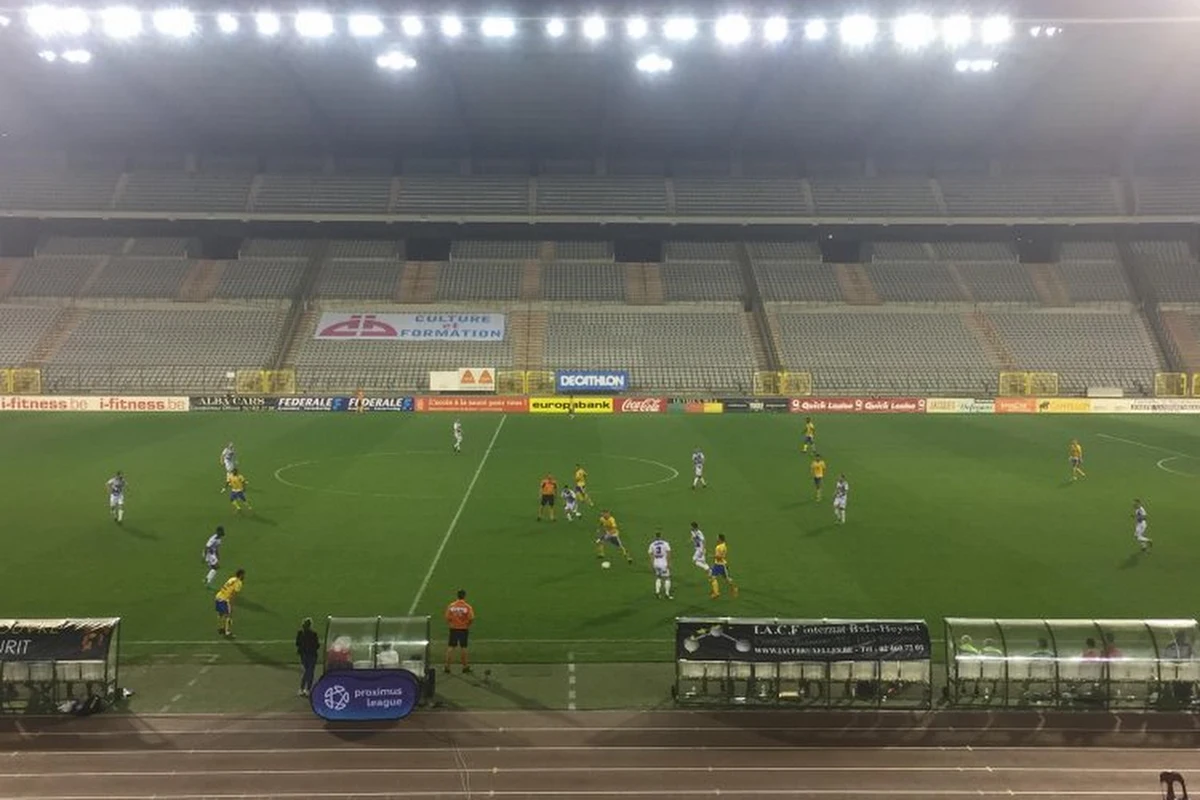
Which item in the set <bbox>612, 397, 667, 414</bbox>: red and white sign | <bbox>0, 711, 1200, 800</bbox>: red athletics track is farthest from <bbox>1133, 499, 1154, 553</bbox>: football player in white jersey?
<bbox>612, 397, 667, 414</bbox>: red and white sign

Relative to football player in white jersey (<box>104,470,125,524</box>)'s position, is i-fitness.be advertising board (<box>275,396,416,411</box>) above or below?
above

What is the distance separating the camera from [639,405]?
163 feet

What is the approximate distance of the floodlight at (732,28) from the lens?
3872 centimetres

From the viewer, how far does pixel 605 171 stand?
208 ft

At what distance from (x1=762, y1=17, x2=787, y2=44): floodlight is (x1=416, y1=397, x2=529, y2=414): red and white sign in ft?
75.2

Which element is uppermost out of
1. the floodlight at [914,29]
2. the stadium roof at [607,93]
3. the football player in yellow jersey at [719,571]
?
the stadium roof at [607,93]

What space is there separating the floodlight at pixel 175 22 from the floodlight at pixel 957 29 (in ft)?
108

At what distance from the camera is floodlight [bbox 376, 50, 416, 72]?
43.6 m

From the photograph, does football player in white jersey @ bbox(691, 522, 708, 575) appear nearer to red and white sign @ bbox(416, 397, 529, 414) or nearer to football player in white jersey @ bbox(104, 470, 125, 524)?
football player in white jersey @ bbox(104, 470, 125, 524)

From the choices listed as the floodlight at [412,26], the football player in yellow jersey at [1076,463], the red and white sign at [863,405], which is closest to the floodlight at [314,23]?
the floodlight at [412,26]

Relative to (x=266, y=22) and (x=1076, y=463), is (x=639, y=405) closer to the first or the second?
(x=1076, y=463)

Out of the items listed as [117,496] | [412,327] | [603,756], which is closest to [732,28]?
[412,327]

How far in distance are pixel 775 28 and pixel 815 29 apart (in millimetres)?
2020

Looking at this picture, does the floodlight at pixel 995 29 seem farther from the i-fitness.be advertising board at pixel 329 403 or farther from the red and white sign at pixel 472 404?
the i-fitness.be advertising board at pixel 329 403
